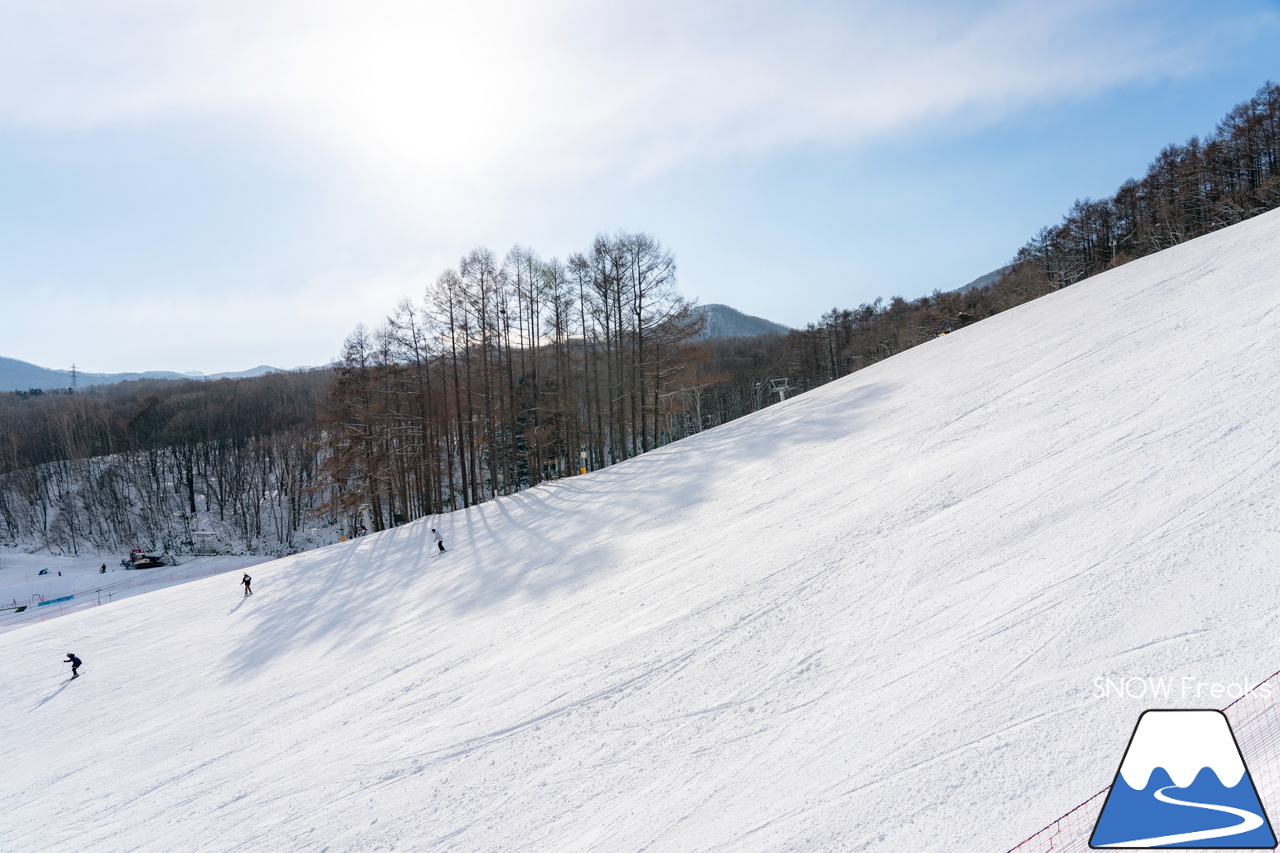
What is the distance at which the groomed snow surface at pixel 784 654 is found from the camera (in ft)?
17.3

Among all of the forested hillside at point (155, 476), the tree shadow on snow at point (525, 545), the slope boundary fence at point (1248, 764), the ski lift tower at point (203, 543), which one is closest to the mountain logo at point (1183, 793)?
the slope boundary fence at point (1248, 764)

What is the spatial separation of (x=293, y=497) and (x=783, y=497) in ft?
171

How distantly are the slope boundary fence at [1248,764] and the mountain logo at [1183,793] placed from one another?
0.11 m

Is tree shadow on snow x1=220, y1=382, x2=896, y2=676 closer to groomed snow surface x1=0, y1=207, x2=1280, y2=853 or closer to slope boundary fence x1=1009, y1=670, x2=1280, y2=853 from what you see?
groomed snow surface x1=0, y1=207, x2=1280, y2=853

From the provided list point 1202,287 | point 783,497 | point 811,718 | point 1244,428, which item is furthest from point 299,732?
point 1202,287

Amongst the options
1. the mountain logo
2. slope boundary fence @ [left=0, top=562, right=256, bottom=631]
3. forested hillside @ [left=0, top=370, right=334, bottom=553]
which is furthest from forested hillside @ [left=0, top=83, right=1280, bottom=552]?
the mountain logo

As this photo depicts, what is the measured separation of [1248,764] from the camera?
4.07 m

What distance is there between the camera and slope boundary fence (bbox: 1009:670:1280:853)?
396 cm

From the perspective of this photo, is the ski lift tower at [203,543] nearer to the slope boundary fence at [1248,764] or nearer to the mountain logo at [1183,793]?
the slope boundary fence at [1248,764]

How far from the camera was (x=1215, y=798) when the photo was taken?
149 inches

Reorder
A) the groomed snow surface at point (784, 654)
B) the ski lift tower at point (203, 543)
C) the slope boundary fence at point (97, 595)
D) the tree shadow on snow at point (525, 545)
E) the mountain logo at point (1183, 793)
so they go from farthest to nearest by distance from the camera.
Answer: the ski lift tower at point (203, 543) → the slope boundary fence at point (97, 595) → the tree shadow on snow at point (525, 545) → the groomed snow surface at point (784, 654) → the mountain logo at point (1183, 793)

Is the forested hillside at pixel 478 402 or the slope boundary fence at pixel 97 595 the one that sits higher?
the forested hillside at pixel 478 402

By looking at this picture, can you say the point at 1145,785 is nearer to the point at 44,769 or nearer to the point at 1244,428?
the point at 1244,428

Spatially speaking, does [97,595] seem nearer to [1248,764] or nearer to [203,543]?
[203,543]
